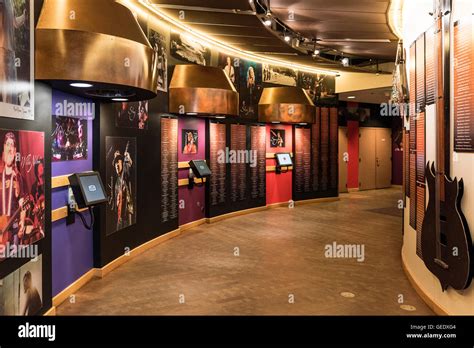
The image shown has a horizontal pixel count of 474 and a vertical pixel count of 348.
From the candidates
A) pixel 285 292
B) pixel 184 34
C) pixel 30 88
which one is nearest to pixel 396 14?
pixel 184 34

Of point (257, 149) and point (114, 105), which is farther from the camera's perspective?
point (257, 149)

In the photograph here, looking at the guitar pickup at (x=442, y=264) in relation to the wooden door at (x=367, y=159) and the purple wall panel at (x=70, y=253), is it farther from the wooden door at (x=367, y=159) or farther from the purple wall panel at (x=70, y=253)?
the wooden door at (x=367, y=159)

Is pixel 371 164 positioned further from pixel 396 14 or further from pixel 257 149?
pixel 396 14

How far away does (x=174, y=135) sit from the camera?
7.37 metres

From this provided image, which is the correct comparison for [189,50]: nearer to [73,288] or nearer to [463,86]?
[73,288]

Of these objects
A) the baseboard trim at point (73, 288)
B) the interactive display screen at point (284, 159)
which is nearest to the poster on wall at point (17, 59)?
the baseboard trim at point (73, 288)

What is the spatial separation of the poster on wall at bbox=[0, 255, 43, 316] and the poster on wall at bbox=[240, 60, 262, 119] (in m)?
6.63

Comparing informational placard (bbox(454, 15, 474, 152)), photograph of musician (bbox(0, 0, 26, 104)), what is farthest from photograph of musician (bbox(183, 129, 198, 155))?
informational placard (bbox(454, 15, 474, 152))

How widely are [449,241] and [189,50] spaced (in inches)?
222

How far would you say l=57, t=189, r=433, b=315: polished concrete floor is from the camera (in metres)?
4.21

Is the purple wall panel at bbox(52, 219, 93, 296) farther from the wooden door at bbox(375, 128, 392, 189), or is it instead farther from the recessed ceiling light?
the wooden door at bbox(375, 128, 392, 189)

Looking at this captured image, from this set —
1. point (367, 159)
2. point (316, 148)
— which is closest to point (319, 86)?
point (316, 148)

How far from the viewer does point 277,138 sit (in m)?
11.0
